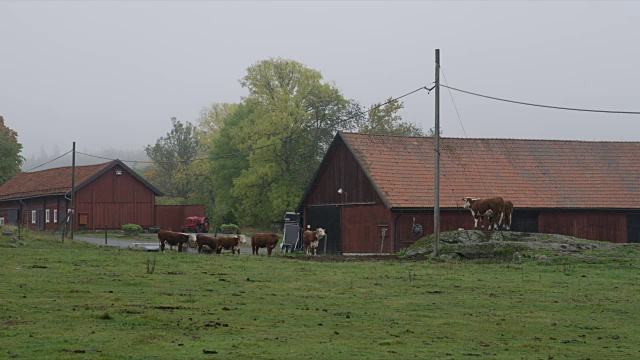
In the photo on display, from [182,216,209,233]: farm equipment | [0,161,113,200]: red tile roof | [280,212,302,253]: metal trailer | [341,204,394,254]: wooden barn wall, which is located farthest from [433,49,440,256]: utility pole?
[182,216,209,233]: farm equipment

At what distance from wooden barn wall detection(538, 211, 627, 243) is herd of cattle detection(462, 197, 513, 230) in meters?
7.35

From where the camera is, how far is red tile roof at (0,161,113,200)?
71.3 m

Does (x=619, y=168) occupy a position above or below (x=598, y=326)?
above

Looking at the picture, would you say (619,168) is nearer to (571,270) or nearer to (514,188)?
(514,188)

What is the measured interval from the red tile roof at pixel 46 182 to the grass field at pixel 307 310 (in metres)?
41.7

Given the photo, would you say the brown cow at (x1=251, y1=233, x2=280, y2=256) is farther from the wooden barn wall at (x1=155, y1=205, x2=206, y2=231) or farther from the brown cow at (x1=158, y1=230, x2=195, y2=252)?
the wooden barn wall at (x1=155, y1=205, x2=206, y2=231)

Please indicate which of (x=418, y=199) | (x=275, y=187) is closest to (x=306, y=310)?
(x=418, y=199)

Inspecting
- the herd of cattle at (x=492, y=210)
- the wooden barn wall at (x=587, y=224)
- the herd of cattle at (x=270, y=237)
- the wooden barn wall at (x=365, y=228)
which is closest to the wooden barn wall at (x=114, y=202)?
the wooden barn wall at (x=365, y=228)

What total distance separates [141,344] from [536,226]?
3728 centimetres

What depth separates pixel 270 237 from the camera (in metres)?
39.8

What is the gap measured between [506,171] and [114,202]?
117 ft

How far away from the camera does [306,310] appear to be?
62.6ft

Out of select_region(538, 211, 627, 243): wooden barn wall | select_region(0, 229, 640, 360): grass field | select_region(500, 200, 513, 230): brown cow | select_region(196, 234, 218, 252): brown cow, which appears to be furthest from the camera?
select_region(538, 211, 627, 243): wooden barn wall

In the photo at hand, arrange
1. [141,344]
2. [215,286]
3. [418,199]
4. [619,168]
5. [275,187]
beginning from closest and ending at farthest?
[141,344] < [215,286] < [418,199] < [619,168] < [275,187]
